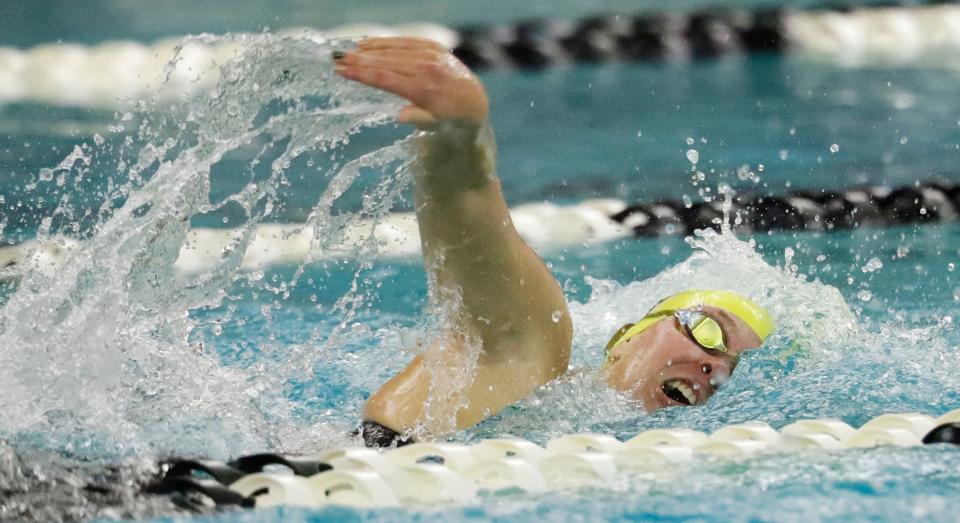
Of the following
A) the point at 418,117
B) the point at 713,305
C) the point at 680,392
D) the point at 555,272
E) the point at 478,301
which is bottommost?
the point at 555,272

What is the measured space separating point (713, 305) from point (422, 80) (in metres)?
0.89

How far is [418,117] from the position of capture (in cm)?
169

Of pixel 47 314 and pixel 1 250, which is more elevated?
pixel 47 314

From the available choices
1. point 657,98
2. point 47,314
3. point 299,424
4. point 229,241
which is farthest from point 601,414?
point 657,98

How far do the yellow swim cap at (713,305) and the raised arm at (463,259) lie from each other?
1.12 feet

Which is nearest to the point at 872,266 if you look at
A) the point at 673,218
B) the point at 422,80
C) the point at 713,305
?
the point at 673,218

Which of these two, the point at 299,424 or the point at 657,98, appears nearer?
the point at 299,424

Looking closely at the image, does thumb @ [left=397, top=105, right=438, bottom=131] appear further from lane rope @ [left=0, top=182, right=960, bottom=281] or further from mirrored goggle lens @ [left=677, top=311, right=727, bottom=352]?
lane rope @ [left=0, top=182, right=960, bottom=281]

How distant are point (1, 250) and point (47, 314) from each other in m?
1.64

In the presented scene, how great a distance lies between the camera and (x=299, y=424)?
7.22ft

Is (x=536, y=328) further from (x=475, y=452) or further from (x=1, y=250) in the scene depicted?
(x=1, y=250)

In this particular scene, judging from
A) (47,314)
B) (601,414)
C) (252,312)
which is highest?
(47,314)

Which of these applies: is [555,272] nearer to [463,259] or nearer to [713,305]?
[713,305]

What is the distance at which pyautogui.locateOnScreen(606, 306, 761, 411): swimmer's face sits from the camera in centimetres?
217
